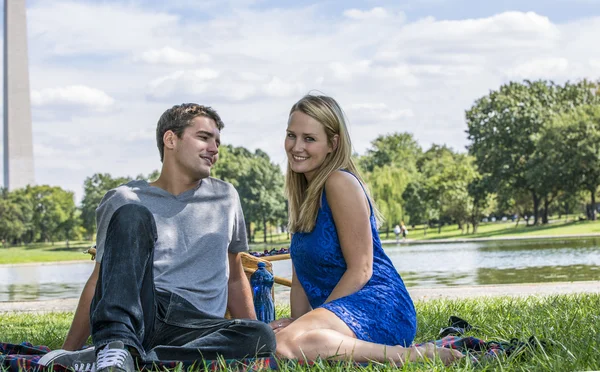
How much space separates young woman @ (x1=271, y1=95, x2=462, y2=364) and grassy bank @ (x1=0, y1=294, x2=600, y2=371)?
193 mm

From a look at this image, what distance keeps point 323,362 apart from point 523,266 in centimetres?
1440

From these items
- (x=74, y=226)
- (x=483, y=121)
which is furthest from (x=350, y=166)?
(x=74, y=226)

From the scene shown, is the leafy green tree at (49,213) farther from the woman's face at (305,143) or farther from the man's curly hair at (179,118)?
the woman's face at (305,143)

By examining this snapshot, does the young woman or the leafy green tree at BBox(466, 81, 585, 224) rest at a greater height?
the leafy green tree at BBox(466, 81, 585, 224)

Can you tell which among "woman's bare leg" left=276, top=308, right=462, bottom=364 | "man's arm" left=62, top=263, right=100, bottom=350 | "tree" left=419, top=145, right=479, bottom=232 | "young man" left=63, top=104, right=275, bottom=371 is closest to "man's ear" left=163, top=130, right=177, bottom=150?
"young man" left=63, top=104, right=275, bottom=371

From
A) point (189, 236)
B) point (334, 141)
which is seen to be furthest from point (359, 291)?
point (189, 236)

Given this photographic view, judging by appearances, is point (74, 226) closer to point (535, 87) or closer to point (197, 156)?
point (535, 87)

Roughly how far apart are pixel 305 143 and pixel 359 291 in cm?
80

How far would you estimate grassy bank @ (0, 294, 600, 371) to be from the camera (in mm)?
3303

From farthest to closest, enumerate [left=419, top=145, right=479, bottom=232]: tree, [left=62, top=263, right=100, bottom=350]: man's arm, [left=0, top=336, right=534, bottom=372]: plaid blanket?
[left=419, top=145, right=479, bottom=232]: tree
[left=62, top=263, right=100, bottom=350]: man's arm
[left=0, top=336, right=534, bottom=372]: plaid blanket

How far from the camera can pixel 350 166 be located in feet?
13.2

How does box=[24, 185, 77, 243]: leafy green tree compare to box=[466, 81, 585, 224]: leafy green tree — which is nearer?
box=[466, 81, 585, 224]: leafy green tree

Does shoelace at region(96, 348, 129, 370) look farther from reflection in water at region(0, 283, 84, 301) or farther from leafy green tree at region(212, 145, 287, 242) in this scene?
leafy green tree at region(212, 145, 287, 242)

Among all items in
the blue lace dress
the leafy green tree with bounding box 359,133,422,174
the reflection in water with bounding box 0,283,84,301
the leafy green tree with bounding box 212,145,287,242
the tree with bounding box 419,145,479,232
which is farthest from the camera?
the leafy green tree with bounding box 359,133,422,174
